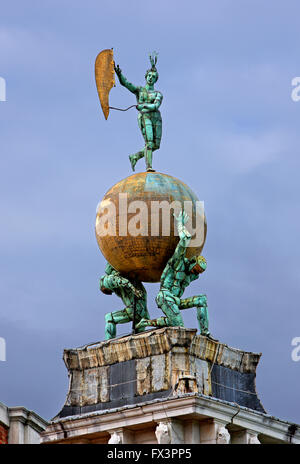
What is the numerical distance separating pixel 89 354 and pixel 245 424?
19.8ft

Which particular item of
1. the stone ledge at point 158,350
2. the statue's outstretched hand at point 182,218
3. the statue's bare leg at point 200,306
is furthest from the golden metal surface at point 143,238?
the stone ledge at point 158,350

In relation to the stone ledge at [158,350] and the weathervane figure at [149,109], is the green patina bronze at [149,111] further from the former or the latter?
the stone ledge at [158,350]

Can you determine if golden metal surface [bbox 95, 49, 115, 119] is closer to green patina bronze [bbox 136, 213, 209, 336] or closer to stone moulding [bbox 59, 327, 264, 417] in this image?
green patina bronze [bbox 136, 213, 209, 336]

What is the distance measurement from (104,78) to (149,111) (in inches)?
84.9

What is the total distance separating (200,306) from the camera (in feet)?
187

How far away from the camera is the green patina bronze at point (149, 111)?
5925cm

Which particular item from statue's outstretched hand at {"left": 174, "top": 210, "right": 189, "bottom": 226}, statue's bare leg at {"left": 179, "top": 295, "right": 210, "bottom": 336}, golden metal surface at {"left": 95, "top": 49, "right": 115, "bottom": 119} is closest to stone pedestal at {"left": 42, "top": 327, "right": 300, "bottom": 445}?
statue's bare leg at {"left": 179, "top": 295, "right": 210, "bottom": 336}

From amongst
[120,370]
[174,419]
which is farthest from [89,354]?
[174,419]

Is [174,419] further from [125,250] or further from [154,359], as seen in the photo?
[125,250]

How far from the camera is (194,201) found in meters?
57.5

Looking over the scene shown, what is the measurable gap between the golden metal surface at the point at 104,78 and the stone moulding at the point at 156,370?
853 centimetres

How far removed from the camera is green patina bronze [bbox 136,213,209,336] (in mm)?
56062
